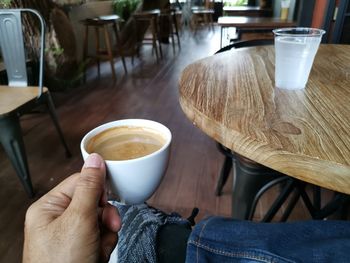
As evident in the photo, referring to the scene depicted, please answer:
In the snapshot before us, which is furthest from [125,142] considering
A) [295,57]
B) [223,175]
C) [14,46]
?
[14,46]

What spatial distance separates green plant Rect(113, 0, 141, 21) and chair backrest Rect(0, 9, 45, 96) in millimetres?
3111

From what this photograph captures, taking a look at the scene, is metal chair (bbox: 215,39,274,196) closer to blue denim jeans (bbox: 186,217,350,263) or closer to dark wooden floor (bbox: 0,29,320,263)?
dark wooden floor (bbox: 0,29,320,263)

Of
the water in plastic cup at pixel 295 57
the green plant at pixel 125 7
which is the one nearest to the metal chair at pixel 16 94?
the water in plastic cup at pixel 295 57

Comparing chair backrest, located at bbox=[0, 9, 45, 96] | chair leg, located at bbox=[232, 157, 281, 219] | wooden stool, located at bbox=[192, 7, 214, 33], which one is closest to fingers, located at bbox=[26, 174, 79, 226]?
chair leg, located at bbox=[232, 157, 281, 219]

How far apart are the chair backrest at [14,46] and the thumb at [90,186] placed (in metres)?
1.29

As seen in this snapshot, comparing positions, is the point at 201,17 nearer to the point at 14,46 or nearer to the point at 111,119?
the point at 111,119

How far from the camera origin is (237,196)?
1051 mm

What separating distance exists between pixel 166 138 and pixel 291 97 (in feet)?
0.95

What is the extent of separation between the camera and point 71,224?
368mm

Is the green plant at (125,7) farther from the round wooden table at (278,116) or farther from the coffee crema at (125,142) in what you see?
the coffee crema at (125,142)

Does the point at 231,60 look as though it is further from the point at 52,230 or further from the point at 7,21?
the point at 7,21

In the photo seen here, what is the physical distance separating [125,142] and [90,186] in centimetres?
12

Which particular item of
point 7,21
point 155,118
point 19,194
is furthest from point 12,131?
point 155,118

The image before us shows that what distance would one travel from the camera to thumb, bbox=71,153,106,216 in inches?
14.9
